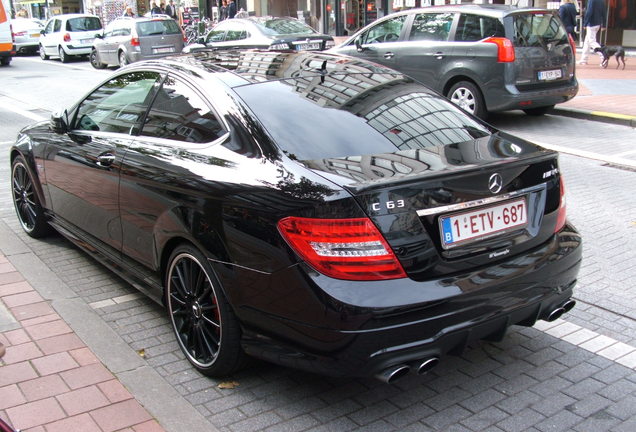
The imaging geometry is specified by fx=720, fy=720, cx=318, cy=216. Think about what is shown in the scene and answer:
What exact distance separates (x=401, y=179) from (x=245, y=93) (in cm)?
113

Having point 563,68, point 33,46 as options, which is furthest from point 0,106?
point 33,46

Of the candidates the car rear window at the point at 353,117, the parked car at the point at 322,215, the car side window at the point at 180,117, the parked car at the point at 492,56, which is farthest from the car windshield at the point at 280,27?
the car rear window at the point at 353,117

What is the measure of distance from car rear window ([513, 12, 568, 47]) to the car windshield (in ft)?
24.3

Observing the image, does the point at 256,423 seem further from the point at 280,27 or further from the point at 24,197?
the point at 280,27

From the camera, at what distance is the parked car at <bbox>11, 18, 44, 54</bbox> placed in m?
32.6

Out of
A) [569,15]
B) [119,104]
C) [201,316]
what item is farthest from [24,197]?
[569,15]

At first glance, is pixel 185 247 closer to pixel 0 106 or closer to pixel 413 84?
pixel 413 84

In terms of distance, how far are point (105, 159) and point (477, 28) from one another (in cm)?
795

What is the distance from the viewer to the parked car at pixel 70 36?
89.4 ft

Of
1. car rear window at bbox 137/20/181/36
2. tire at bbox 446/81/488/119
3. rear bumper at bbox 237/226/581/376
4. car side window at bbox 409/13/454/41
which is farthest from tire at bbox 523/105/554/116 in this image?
car rear window at bbox 137/20/181/36

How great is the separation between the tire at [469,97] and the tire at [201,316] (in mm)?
7876

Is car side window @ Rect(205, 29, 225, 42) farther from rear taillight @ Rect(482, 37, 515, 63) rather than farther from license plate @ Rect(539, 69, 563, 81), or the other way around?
license plate @ Rect(539, 69, 563, 81)

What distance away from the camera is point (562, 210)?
3.73 meters

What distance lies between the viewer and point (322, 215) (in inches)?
118
